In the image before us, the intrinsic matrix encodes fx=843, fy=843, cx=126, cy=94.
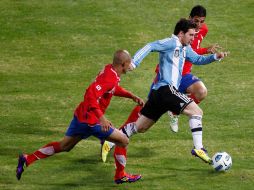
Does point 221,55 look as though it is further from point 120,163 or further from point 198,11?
point 120,163

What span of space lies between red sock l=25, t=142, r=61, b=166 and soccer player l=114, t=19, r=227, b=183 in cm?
119

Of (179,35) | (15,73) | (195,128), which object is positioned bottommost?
(15,73)

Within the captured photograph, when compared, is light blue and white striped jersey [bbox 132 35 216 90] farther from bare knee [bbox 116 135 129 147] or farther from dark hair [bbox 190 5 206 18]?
dark hair [bbox 190 5 206 18]

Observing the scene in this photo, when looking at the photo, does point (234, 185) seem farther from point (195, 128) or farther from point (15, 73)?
point (15, 73)

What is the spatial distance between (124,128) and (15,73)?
702 centimetres

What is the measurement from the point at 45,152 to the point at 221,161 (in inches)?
122

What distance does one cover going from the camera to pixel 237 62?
22906mm

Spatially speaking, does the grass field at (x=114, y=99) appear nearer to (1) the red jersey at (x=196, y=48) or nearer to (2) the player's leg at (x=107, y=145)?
(2) the player's leg at (x=107, y=145)

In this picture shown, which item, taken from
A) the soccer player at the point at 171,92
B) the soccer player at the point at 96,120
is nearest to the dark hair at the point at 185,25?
the soccer player at the point at 171,92

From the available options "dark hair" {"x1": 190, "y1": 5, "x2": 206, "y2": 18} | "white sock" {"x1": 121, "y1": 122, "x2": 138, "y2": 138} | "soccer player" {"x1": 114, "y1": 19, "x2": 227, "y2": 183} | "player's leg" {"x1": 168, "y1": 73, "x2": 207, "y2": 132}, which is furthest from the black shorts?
"dark hair" {"x1": 190, "y1": 5, "x2": 206, "y2": 18}

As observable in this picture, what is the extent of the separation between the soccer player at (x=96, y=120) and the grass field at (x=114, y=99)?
1.56ft

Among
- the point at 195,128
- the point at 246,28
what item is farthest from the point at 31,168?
the point at 246,28

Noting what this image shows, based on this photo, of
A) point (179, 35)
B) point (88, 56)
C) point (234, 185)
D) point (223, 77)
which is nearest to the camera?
point (234, 185)

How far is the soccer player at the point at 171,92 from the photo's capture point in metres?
15.0
